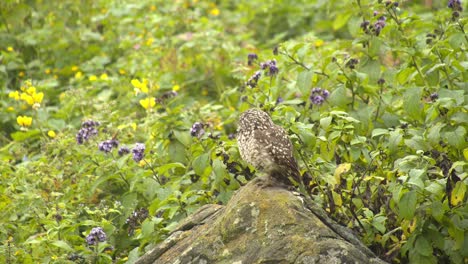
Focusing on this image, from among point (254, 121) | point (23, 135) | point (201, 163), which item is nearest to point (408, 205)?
point (254, 121)

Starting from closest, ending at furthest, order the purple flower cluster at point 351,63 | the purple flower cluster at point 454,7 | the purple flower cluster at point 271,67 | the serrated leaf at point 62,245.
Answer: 1. the serrated leaf at point 62,245
2. the purple flower cluster at point 454,7
3. the purple flower cluster at point 271,67
4. the purple flower cluster at point 351,63

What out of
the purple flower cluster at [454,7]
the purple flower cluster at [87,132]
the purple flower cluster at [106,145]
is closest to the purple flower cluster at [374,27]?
the purple flower cluster at [454,7]

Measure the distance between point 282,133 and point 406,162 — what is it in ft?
2.40

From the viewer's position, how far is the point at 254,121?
495cm

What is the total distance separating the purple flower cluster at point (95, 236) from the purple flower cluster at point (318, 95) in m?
1.76

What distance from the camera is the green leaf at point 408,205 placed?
470 centimetres

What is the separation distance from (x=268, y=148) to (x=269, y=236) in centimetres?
54

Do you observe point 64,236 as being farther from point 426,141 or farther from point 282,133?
point 426,141

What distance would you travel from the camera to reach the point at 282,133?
5.00 m

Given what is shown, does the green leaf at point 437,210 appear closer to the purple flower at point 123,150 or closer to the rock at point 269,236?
the rock at point 269,236

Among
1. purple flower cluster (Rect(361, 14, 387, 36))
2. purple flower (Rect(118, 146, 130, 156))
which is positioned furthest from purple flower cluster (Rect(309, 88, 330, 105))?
purple flower (Rect(118, 146, 130, 156))

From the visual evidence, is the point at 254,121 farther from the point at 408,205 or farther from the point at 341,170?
the point at 408,205

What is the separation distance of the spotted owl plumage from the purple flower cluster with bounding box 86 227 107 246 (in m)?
1.19

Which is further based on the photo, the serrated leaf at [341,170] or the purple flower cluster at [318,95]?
the purple flower cluster at [318,95]
